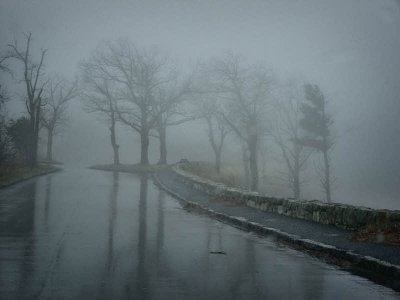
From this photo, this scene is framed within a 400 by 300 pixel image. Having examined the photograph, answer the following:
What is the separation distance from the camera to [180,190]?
89.3 ft

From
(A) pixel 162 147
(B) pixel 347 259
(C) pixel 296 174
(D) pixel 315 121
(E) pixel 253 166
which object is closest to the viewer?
(B) pixel 347 259

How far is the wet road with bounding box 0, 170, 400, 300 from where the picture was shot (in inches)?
274

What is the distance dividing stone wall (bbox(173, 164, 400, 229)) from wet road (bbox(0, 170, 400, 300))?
236 centimetres

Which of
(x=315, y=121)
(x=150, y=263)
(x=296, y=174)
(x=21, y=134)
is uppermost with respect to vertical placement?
(x=315, y=121)

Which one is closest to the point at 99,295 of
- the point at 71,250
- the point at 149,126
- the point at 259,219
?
the point at 71,250

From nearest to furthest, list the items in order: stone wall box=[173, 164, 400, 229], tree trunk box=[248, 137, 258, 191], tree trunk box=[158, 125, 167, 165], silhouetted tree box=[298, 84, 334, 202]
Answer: stone wall box=[173, 164, 400, 229]
tree trunk box=[248, 137, 258, 191]
silhouetted tree box=[298, 84, 334, 202]
tree trunk box=[158, 125, 167, 165]

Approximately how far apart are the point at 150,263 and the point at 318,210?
7.42 metres

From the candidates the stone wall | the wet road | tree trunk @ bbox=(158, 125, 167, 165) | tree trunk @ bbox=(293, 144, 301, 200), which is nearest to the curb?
the wet road

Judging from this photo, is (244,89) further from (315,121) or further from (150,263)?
(150,263)

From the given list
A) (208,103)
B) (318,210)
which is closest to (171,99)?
(208,103)

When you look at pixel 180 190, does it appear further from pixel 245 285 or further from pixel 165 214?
pixel 245 285

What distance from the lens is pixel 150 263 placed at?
29.0 ft

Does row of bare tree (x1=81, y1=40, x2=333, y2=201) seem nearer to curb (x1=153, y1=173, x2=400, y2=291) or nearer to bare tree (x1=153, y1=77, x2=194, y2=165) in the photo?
bare tree (x1=153, y1=77, x2=194, y2=165)

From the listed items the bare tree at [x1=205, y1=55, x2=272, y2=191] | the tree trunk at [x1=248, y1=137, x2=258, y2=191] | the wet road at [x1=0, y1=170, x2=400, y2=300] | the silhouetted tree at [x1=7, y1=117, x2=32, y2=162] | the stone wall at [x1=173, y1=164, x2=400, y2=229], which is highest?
the bare tree at [x1=205, y1=55, x2=272, y2=191]
